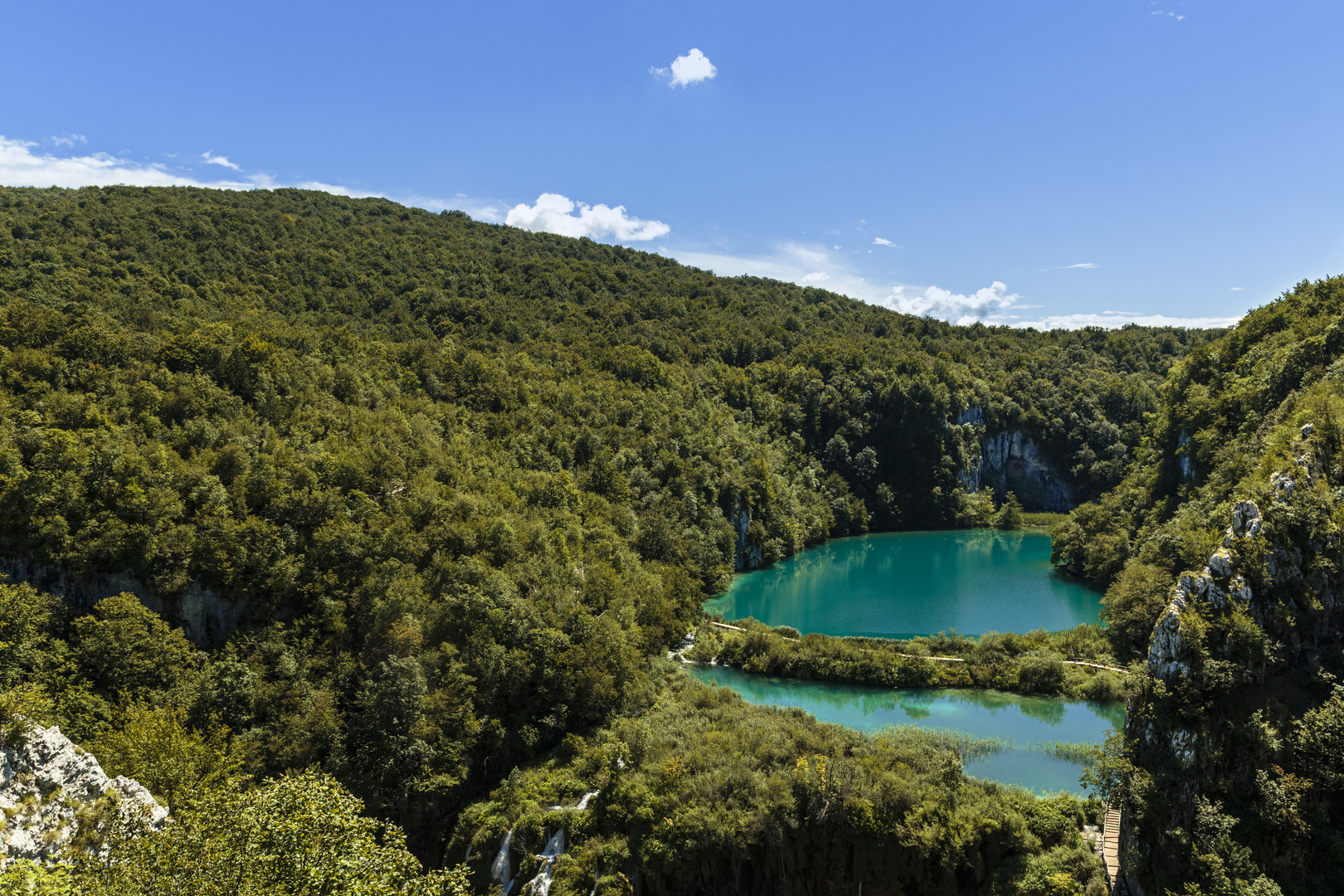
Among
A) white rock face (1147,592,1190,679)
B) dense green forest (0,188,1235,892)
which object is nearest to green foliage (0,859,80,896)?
dense green forest (0,188,1235,892)

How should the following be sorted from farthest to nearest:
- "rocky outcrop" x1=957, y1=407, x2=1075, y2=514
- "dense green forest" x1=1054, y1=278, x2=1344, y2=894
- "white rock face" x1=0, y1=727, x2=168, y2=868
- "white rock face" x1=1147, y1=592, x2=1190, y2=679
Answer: "rocky outcrop" x1=957, y1=407, x2=1075, y2=514 → "white rock face" x1=1147, y1=592, x2=1190, y2=679 → "dense green forest" x1=1054, y1=278, x2=1344, y2=894 → "white rock face" x1=0, y1=727, x2=168, y2=868

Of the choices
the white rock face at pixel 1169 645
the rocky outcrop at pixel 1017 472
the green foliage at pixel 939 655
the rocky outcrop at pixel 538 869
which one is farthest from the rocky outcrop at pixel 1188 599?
the rocky outcrop at pixel 1017 472

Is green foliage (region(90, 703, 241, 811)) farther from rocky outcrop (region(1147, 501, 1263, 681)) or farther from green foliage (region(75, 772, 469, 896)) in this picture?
rocky outcrop (region(1147, 501, 1263, 681))

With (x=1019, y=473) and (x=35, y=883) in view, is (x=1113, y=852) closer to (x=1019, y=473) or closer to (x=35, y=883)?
(x=35, y=883)

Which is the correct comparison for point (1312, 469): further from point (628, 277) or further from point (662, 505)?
point (628, 277)

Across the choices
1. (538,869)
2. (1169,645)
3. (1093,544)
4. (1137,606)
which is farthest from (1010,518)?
(538,869)

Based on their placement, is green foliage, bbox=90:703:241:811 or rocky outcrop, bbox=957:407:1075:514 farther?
rocky outcrop, bbox=957:407:1075:514
